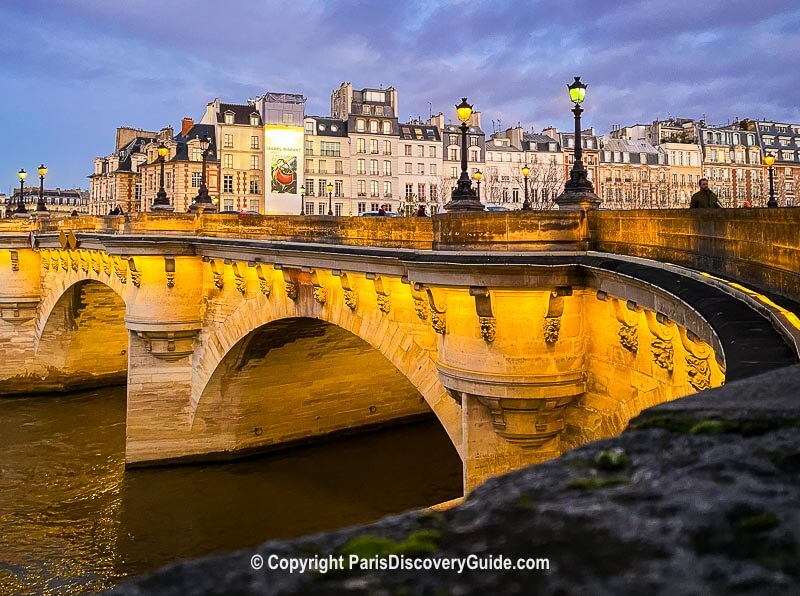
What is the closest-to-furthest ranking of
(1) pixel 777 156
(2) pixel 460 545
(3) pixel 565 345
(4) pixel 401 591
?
(4) pixel 401 591, (2) pixel 460 545, (3) pixel 565 345, (1) pixel 777 156

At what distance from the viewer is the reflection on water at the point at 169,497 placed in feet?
60.1

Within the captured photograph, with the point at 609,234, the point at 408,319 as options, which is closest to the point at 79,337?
the point at 408,319

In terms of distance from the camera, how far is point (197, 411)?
78.7ft

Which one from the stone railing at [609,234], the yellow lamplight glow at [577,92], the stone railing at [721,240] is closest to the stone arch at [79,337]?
the stone railing at [609,234]

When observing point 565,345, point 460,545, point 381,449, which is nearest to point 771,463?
point 460,545

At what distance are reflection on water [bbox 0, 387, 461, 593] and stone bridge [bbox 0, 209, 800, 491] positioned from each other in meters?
1.43

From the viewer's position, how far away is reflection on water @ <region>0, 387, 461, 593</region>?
18.3m

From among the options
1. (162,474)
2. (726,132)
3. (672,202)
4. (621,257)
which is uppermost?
(726,132)

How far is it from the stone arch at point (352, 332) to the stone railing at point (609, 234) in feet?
5.02

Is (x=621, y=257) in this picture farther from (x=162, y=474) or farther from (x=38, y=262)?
(x=38, y=262)

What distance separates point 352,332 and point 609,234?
29.0 ft

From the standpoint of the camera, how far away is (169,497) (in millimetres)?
21719

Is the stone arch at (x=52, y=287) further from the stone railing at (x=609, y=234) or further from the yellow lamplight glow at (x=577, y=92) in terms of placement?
the yellow lamplight glow at (x=577, y=92)

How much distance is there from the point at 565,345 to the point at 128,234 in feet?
58.2
